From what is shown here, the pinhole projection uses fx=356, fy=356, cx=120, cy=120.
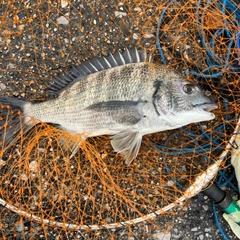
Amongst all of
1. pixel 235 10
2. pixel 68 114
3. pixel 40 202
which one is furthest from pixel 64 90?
pixel 235 10

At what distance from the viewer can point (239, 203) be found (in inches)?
115

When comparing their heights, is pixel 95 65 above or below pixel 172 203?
above

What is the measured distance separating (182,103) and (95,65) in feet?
2.47

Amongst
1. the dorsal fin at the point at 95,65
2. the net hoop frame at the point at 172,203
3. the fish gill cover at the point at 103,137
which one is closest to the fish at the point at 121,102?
the dorsal fin at the point at 95,65

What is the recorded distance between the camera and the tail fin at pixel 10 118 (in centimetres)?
279

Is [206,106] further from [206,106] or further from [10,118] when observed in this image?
[10,118]

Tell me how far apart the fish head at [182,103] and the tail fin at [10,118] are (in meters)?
1.07

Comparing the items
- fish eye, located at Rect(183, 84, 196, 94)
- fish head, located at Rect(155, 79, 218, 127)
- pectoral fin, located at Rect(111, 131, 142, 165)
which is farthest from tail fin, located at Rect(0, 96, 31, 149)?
fish eye, located at Rect(183, 84, 196, 94)

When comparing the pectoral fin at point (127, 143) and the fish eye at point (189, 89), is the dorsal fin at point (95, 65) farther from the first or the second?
the pectoral fin at point (127, 143)

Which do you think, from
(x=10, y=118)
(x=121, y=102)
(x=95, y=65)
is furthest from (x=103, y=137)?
(x=10, y=118)

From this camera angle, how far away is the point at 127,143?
8.73ft

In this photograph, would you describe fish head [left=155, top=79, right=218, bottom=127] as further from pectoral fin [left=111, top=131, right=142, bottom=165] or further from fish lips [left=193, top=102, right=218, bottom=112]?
pectoral fin [left=111, top=131, right=142, bottom=165]

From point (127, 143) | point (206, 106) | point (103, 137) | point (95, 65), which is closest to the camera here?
point (206, 106)

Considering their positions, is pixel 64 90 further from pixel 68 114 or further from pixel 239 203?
pixel 239 203
